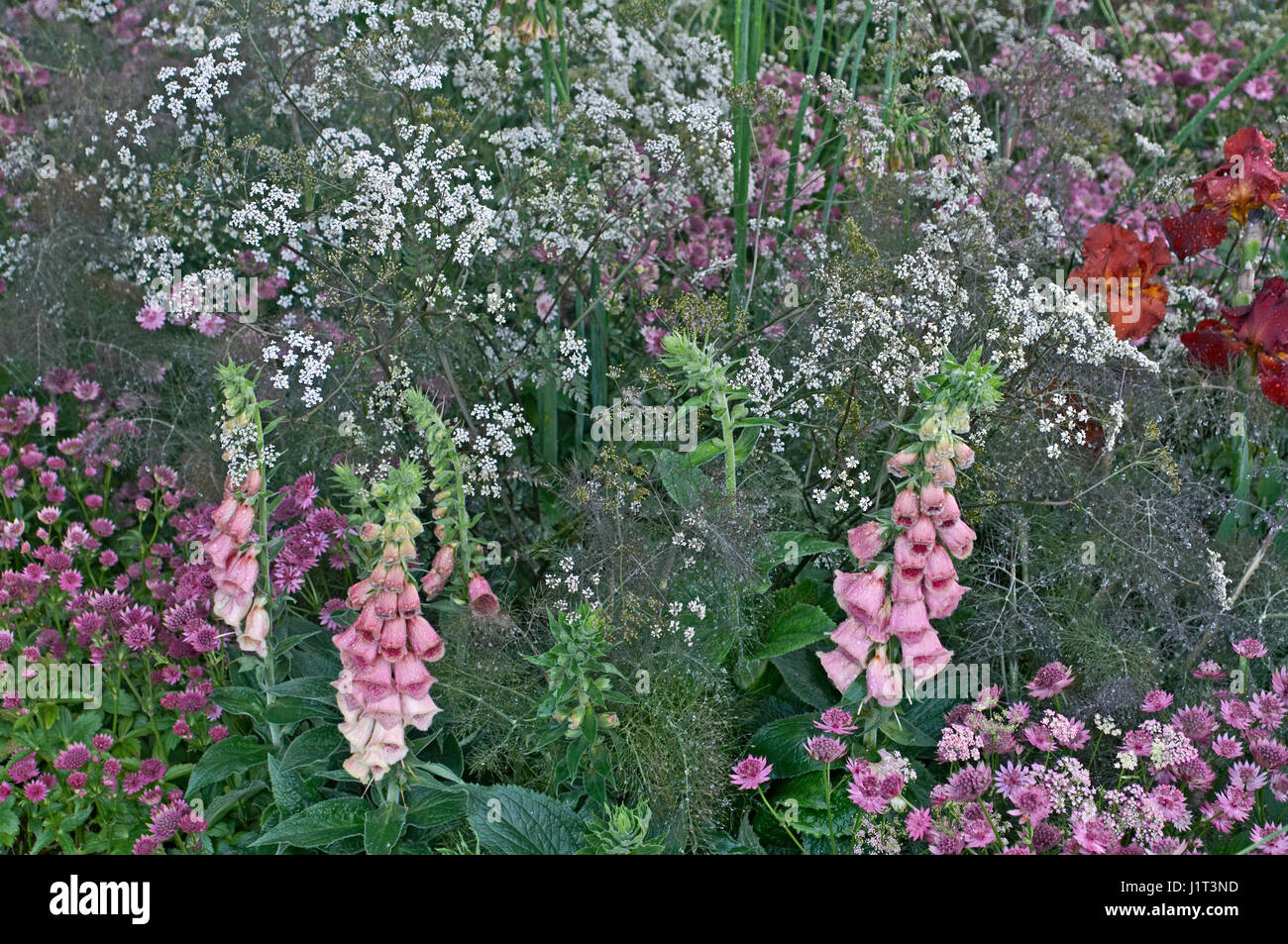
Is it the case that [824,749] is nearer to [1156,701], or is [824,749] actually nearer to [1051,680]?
[1051,680]

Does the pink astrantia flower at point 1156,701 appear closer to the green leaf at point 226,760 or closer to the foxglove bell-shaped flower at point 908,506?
the foxglove bell-shaped flower at point 908,506

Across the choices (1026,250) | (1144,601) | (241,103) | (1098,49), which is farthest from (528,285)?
(1098,49)

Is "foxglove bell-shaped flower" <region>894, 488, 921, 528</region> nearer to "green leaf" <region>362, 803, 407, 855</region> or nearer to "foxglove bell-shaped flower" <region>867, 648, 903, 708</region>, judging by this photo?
"foxglove bell-shaped flower" <region>867, 648, 903, 708</region>

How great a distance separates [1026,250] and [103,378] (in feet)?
8.95

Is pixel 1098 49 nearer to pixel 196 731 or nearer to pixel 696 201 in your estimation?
pixel 696 201

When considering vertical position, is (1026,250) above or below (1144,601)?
above

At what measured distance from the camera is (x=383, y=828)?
2.35 meters

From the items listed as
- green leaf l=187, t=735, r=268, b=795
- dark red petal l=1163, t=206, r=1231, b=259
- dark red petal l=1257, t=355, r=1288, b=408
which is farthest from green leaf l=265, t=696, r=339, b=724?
dark red petal l=1163, t=206, r=1231, b=259

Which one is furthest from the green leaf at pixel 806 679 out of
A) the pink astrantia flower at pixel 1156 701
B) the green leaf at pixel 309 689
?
the green leaf at pixel 309 689

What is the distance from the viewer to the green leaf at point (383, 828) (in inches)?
91.1

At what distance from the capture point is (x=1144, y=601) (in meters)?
3.01

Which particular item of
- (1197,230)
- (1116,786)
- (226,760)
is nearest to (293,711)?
(226,760)

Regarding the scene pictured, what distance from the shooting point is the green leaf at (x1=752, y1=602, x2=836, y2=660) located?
261 cm

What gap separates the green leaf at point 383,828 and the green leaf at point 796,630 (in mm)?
817
